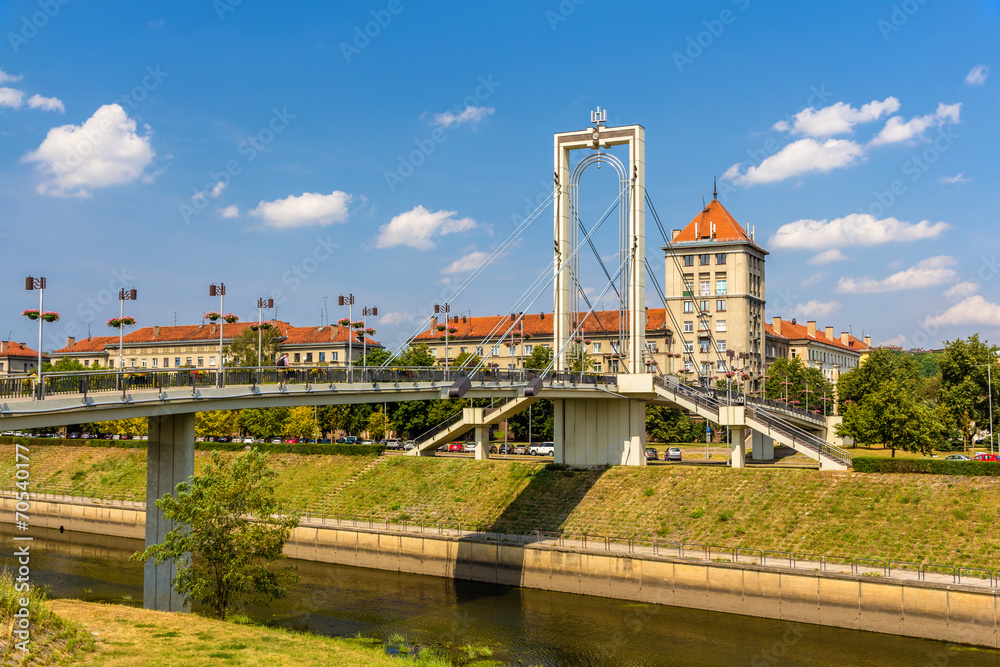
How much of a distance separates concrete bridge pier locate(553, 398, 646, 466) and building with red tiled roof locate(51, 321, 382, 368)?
6433 cm

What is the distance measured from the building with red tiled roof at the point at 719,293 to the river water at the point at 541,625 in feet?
228

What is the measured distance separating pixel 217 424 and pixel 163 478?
60460 millimetres

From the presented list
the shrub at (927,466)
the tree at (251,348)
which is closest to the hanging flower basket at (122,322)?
the shrub at (927,466)

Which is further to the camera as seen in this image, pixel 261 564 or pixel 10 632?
pixel 261 564

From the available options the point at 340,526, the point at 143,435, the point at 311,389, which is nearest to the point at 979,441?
the point at 340,526

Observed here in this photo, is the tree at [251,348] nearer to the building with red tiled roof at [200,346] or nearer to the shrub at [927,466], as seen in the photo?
the building with red tiled roof at [200,346]

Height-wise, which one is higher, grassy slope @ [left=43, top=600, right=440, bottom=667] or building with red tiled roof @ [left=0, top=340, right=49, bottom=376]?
building with red tiled roof @ [left=0, top=340, right=49, bottom=376]

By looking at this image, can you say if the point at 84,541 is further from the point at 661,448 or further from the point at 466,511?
the point at 661,448

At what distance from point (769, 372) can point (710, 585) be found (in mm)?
70442

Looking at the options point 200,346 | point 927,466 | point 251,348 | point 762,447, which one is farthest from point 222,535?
point 200,346

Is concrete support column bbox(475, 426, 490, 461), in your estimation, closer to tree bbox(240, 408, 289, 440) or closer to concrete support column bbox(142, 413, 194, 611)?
tree bbox(240, 408, 289, 440)

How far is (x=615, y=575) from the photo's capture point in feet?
138

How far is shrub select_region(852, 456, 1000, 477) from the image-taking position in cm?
4378

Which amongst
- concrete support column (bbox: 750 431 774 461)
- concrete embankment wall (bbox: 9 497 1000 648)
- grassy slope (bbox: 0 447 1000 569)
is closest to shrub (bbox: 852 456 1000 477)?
grassy slope (bbox: 0 447 1000 569)
